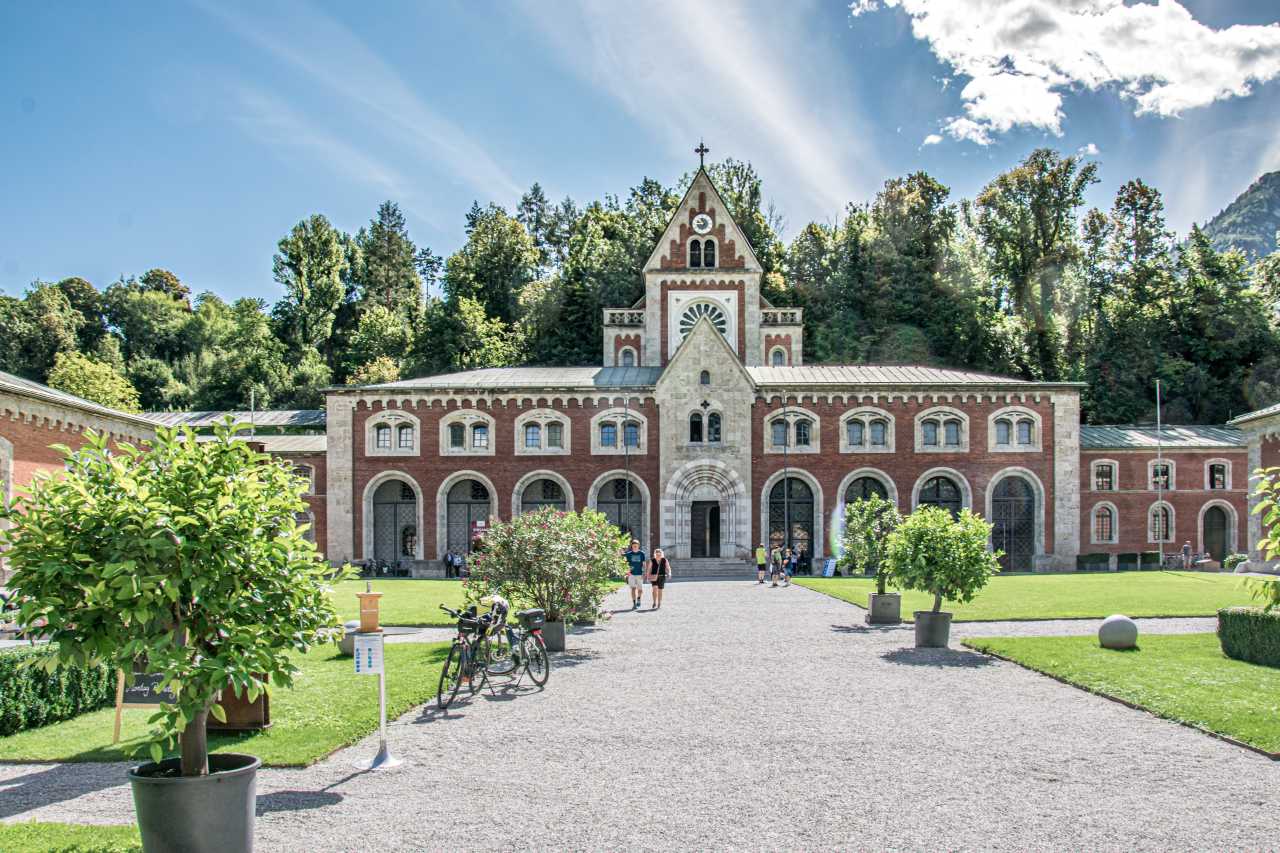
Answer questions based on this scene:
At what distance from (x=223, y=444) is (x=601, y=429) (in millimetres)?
36672

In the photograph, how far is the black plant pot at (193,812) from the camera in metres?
7.39

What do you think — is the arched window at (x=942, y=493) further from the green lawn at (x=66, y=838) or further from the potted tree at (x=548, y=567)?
the green lawn at (x=66, y=838)

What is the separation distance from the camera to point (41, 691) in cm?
1329

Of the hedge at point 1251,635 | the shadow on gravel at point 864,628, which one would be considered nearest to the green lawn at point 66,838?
the shadow on gravel at point 864,628

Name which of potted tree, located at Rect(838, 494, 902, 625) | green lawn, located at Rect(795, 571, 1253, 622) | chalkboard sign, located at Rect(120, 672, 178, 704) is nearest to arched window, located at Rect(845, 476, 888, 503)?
green lawn, located at Rect(795, 571, 1253, 622)

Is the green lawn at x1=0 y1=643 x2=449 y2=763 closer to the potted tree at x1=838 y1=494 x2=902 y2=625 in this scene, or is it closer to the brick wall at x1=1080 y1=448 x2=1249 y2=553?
the potted tree at x1=838 y1=494 x2=902 y2=625

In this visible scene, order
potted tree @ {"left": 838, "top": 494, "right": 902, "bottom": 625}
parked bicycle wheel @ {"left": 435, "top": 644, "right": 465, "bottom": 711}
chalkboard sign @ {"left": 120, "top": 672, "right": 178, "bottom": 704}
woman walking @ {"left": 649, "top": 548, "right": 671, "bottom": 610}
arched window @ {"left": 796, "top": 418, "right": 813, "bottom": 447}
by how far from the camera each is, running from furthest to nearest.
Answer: arched window @ {"left": 796, "top": 418, "right": 813, "bottom": 447} < woman walking @ {"left": 649, "top": 548, "right": 671, "bottom": 610} < potted tree @ {"left": 838, "top": 494, "right": 902, "bottom": 625} < parked bicycle wheel @ {"left": 435, "top": 644, "right": 465, "bottom": 711} < chalkboard sign @ {"left": 120, "top": 672, "right": 178, "bottom": 704}

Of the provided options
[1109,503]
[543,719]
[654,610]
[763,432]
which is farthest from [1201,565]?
[543,719]

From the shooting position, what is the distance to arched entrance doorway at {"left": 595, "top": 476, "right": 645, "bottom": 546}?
1754 inches

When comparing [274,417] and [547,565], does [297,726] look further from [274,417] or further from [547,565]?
[274,417]

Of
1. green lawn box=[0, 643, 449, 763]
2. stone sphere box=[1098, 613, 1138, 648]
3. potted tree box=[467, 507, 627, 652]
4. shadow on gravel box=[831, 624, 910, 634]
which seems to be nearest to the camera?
green lawn box=[0, 643, 449, 763]

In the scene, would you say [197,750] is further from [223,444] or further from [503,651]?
[503,651]

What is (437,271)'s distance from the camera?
105250mm

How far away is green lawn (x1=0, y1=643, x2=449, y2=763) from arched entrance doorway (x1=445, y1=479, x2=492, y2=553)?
27.8m
